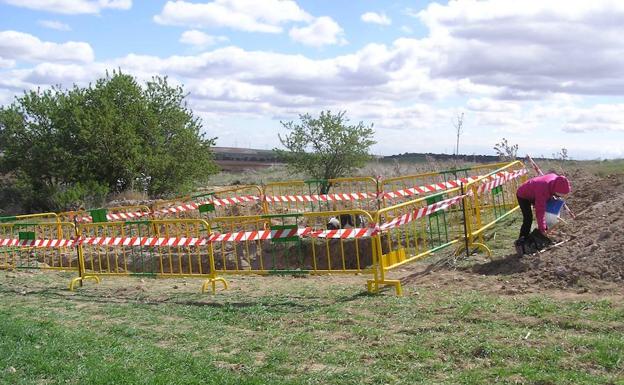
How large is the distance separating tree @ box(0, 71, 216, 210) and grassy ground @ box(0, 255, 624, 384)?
18.6 meters

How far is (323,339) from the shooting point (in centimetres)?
696

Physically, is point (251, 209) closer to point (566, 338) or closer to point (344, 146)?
point (344, 146)

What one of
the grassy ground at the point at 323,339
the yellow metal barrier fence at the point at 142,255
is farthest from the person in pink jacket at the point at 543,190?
the yellow metal barrier fence at the point at 142,255

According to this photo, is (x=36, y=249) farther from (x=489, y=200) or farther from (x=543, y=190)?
(x=543, y=190)

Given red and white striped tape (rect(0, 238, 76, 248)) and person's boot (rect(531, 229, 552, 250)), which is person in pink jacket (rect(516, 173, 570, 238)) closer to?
person's boot (rect(531, 229, 552, 250))

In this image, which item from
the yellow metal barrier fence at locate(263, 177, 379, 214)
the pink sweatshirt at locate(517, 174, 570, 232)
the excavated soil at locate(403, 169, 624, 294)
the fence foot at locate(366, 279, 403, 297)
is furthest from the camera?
the yellow metal barrier fence at locate(263, 177, 379, 214)

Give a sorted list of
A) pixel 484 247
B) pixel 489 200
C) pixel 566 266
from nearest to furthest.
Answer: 1. pixel 566 266
2. pixel 484 247
3. pixel 489 200

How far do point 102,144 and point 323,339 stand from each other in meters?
23.2

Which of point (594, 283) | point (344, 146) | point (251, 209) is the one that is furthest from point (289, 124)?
point (594, 283)

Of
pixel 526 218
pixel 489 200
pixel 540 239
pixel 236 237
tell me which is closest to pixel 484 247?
pixel 526 218

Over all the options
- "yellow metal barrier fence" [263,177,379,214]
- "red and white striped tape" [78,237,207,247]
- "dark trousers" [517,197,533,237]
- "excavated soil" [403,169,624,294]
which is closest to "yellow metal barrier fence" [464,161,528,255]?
"dark trousers" [517,197,533,237]

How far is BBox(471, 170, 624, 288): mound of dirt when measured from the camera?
27.6 feet

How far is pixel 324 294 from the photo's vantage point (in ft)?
31.2

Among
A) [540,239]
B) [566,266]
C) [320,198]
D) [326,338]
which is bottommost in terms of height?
[326,338]
